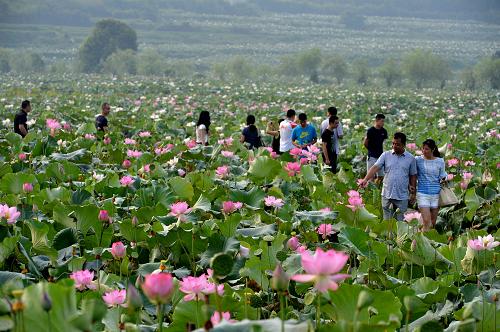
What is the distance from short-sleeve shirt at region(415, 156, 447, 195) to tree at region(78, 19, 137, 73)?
57960 millimetres

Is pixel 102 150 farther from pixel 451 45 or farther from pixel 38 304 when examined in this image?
pixel 451 45

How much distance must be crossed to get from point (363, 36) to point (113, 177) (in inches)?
5332

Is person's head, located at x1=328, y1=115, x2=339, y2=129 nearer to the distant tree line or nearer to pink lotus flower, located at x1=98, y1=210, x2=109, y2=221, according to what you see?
pink lotus flower, located at x1=98, y1=210, x2=109, y2=221

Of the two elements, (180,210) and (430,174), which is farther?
(430,174)

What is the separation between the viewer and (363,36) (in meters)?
136

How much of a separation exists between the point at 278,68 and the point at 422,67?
547 inches

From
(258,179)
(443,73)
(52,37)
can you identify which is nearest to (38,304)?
(258,179)

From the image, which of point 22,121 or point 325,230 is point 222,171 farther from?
point 22,121

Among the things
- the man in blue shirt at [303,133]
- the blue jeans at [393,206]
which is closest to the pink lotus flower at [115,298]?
the blue jeans at [393,206]

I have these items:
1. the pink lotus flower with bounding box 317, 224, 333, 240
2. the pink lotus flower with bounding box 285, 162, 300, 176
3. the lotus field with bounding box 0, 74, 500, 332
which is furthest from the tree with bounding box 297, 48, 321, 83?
the pink lotus flower with bounding box 317, 224, 333, 240

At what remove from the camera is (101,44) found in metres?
64.3

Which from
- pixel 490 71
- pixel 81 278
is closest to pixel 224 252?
pixel 81 278

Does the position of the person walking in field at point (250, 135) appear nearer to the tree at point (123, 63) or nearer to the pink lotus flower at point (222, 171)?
the pink lotus flower at point (222, 171)

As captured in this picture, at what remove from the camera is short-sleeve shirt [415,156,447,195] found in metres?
5.62
